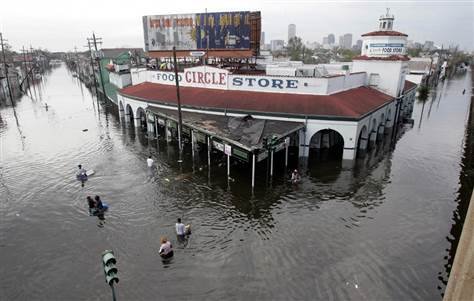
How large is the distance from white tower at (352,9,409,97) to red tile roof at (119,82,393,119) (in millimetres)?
1700

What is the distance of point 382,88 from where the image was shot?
38875 millimetres

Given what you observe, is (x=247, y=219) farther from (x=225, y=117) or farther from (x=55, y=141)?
(x=55, y=141)

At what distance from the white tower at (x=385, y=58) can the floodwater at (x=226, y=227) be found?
10.6 m

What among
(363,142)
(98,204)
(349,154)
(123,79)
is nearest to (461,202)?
(349,154)

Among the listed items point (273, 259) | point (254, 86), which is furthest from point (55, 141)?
point (273, 259)

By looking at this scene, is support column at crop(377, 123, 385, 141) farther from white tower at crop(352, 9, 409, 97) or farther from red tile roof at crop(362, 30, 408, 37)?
red tile roof at crop(362, 30, 408, 37)

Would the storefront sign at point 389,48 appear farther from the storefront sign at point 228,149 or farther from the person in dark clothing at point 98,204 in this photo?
the person in dark clothing at point 98,204

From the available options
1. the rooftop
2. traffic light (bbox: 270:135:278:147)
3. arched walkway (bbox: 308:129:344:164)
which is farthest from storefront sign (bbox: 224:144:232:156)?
arched walkway (bbox: 308:129:344:164)

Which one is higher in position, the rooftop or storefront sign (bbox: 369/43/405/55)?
storefront sign (bbox: 369/43/405/55)

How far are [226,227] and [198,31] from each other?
29.6m

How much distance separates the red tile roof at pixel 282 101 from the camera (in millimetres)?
28250

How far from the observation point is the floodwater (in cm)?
1339

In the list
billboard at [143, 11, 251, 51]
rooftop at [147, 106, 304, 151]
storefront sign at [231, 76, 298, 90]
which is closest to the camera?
rooftop at [147, 106, 304, 151]

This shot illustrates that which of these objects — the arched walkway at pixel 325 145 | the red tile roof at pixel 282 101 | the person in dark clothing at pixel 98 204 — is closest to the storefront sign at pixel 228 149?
the red tile roof at pixel 282 101
